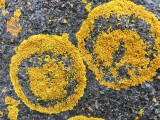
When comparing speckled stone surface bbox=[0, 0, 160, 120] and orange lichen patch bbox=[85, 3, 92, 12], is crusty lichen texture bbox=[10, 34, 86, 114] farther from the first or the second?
orange lichen patch bbox=[85, 3, 92, 12]

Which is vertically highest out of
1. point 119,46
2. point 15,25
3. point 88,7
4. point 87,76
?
point 88,7

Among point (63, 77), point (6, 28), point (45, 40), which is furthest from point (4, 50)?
point (63, 77)

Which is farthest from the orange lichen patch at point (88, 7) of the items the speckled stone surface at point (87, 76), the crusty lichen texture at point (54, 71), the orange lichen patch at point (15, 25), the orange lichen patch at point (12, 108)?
the orange lichen patch at point (12, 108)

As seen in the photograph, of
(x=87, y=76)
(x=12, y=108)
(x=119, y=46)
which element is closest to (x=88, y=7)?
(x=119, y=46)

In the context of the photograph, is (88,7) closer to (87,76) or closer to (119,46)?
(119,46)

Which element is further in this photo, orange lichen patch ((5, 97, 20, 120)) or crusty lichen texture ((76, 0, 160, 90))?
orange lichen patch ((5, 97, 20, 120))

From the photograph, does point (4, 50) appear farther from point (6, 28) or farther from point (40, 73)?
point (40, 73)

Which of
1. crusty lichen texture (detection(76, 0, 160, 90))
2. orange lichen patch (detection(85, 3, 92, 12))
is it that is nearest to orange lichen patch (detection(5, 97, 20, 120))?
crusty lichen texture (detection(76, 0, 160, 90))

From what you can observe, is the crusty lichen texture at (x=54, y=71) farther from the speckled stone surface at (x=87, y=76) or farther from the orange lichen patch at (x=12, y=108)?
the orange lichen patch at (x=12, y=108)
